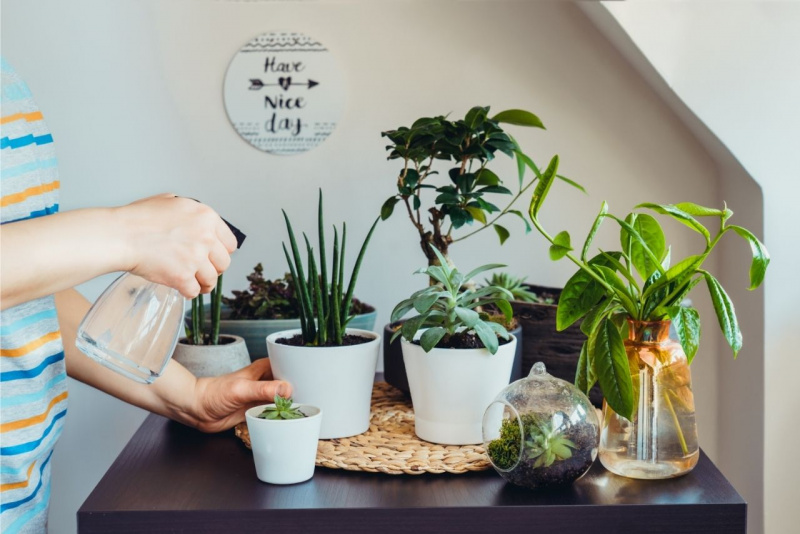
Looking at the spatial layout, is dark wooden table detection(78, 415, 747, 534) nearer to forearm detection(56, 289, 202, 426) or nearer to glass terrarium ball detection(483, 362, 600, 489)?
glass terrarium ball detection(483, 362, 600, 489)

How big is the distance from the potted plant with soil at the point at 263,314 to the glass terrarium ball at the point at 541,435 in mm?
A: 424

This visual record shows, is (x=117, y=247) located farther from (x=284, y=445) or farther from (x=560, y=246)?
(x=560, y=246)

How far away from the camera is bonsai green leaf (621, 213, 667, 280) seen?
2.97ft

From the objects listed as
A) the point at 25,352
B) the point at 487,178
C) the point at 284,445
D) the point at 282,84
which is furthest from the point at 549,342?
the point at 282,84

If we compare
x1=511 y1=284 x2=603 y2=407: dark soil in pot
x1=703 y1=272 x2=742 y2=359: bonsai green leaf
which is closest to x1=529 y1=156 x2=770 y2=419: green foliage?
x1=703 y1=272 x2=742 y2=359: bonsai green leaf

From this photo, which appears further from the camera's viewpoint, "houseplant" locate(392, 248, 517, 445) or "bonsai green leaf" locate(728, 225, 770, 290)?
"houseplant" locate(392, 248, 517, 445)

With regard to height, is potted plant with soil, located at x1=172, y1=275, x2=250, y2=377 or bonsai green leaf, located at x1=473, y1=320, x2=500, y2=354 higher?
bonsai green leaf, located at x1=473, y1=320, x2=500, y2=354

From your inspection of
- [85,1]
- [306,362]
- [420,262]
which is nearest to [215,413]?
[306,362]

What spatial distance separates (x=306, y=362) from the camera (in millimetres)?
956

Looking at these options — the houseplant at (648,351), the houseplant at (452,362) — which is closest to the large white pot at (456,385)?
the houseplant at (452,362)

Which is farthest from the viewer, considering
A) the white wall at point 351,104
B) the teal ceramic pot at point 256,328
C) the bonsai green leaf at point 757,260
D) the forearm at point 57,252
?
the white wall at point 351,104

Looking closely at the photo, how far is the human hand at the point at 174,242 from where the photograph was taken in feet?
2.47

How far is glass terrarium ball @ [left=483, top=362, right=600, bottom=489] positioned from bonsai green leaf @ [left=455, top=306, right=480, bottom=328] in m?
0.09

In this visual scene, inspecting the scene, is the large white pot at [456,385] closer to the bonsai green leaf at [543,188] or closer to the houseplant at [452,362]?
the houseplant at [452,362]
